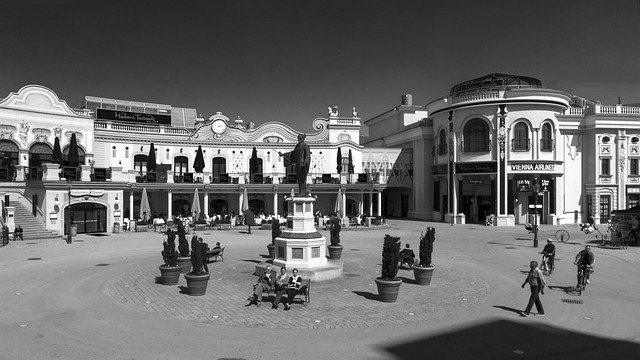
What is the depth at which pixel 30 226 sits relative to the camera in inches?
1246

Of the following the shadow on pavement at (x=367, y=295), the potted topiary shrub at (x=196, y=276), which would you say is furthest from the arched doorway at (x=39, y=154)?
the shadow on pavement at (x=367, y=295)

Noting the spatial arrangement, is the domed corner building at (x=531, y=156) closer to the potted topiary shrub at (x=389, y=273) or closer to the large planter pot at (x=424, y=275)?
the large planter pot at (x=424, y=275)

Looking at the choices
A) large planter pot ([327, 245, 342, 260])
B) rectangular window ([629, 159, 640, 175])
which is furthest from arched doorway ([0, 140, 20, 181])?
rectangular window ([629, 159, 640, 175])

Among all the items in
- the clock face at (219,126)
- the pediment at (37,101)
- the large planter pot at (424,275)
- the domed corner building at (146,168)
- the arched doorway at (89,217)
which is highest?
the pediment at (37,101)

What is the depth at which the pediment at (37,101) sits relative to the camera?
3838 centimetres

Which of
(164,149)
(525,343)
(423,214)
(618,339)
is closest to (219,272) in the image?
(525,343)

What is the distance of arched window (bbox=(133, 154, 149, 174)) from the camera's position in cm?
4535

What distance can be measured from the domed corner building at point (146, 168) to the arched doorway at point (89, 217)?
0.08m

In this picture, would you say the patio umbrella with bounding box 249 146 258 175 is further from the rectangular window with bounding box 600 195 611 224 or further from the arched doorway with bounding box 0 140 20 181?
the rectangular window with bounding box 600 195 611 224

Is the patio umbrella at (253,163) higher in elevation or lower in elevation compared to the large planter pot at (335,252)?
higher

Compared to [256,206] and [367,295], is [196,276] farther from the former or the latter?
[256,206]

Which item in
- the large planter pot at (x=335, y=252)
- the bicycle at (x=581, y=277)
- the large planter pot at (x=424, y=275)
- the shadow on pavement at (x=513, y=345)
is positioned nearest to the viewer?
the shadow on pavement at (x=513, y=345)

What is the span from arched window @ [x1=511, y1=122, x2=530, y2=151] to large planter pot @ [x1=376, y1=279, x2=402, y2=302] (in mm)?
36695

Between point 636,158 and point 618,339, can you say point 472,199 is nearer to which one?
point 636,158
